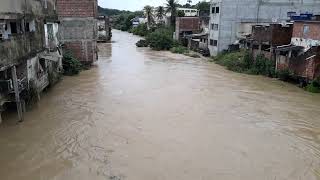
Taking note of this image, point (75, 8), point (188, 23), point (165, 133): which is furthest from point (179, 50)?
point (165, 133)

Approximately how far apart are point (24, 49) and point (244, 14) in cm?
2051

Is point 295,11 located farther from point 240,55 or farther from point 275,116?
point 275,116

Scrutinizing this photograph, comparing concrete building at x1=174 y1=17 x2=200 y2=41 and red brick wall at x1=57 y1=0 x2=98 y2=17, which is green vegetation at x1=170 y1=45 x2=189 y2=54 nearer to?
concrete building at x1=174 y1=17 x2=200 y2=41

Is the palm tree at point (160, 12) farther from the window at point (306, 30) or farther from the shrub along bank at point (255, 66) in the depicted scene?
the window at point (306, 30)

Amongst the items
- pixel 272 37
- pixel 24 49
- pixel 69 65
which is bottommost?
pixel 69 65

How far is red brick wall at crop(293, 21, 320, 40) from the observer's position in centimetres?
1834

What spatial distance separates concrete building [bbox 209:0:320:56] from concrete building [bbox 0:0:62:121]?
52.0ft

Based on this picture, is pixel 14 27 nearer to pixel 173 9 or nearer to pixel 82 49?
pixel 82 49

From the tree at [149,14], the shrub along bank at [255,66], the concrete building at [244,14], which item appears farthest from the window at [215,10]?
the tree at [149,14]

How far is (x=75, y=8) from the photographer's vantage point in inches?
948

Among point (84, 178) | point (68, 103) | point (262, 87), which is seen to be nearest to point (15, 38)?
point (68, 103)

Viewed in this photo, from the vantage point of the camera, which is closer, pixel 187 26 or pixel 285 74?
pixel 285 74

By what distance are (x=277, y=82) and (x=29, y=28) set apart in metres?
13.9

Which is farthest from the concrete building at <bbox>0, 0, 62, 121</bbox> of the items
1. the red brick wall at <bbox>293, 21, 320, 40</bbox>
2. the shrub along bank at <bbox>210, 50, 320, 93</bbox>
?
the red brick wall at <bbox>293, 21, 320, 40</bbox>
